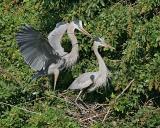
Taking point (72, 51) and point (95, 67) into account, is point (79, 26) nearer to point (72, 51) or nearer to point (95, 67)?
point (72, 51)

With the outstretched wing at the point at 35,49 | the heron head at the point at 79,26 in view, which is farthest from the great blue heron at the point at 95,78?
the outstretched wing at the point at 35,49

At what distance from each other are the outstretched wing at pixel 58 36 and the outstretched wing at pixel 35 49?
12cm

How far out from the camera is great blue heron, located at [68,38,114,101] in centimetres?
595

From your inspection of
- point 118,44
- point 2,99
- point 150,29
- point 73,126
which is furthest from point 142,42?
point 2,99

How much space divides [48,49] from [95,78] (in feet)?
1.72

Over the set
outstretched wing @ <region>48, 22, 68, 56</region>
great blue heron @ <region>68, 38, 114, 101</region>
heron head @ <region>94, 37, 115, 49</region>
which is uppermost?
outstretched wing @ <region>48, 22, 68, 56</region>

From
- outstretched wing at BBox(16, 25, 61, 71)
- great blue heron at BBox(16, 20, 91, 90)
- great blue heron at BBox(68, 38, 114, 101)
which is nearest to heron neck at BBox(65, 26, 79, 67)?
great blue heron at BBox(16, 20, 91, 90)

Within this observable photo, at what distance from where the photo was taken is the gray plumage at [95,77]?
5945mm

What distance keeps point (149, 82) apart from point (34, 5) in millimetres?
1881

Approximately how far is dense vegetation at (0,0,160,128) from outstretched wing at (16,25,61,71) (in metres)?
0.19

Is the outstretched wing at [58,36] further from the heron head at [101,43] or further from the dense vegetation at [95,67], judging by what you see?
the heron head at [101,43]

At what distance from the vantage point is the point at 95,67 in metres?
6.20

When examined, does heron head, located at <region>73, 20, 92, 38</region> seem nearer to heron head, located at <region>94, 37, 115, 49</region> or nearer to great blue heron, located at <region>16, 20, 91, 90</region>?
great blue heron, located at <region>16, 20, 91, 90</region>

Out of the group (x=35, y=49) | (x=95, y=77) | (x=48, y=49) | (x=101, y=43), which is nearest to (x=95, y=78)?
(x=95, y=77)
